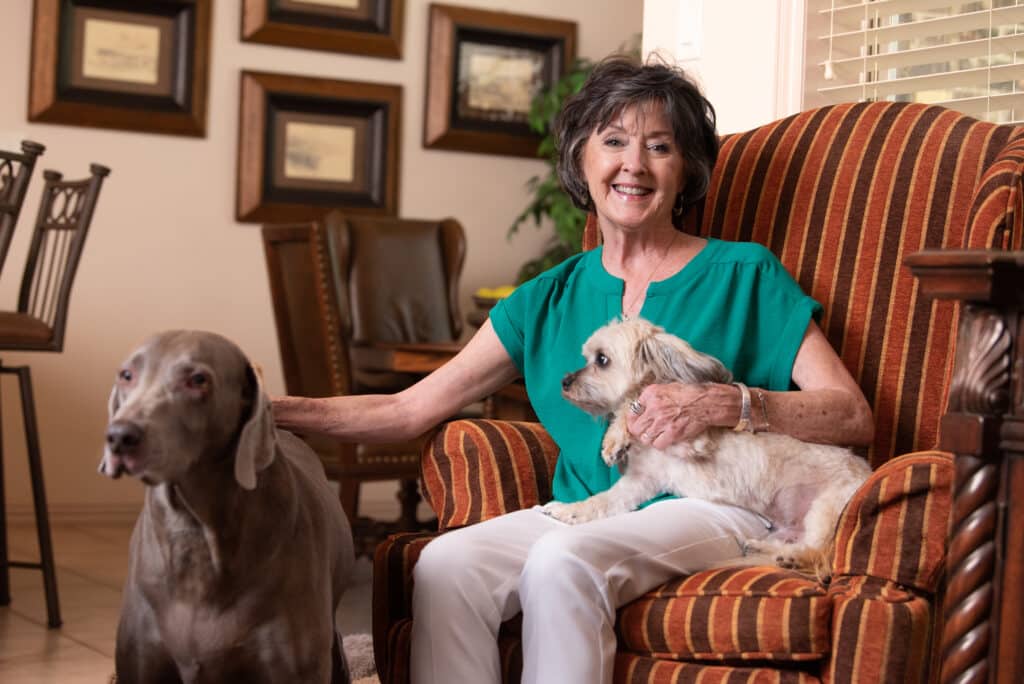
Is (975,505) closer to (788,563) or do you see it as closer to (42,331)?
(788,563)

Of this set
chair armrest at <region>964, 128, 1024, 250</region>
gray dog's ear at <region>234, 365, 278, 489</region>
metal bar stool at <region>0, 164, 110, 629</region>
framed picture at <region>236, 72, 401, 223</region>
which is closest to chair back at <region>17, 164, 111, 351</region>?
metal bar stool at <region>0, 164, 110, 629</region>

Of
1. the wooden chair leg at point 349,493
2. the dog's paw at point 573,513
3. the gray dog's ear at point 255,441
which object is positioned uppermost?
the gray dog's ear at point 255,441

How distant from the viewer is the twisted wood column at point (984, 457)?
1646 mm

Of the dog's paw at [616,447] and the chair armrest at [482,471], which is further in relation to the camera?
the chair armrest at [482,471]

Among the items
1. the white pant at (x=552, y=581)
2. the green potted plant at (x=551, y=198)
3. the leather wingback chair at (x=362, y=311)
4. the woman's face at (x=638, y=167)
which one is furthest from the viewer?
the green potted plant at (x=551, y=198)

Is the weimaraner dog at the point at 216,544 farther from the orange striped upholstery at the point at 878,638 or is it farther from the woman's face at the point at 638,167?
the woman's face at the point at 638,167

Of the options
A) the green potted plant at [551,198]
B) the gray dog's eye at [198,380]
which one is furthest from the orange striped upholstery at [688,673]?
the green potted plant at [551,198]

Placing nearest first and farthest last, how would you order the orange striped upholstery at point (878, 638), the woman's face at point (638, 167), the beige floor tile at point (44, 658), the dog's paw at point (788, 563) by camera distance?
the orange striped upholstery at point (878, 638) < the dog's paw at point (788, 563) < the woman's face at point (638, 167) < the beige floor tile at point (44, 658)

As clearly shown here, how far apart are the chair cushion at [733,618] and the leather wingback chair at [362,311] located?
2.27 m

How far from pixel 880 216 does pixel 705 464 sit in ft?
2.24

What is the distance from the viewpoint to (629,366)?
2.17 meters

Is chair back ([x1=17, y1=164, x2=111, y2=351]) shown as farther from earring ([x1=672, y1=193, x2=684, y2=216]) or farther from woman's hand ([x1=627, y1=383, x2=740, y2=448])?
woman's hand ([x1=627, y1=383, x2=740, y2=448])

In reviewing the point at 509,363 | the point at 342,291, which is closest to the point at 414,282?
the point at 342,291

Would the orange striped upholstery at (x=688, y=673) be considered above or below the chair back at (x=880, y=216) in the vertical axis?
below
